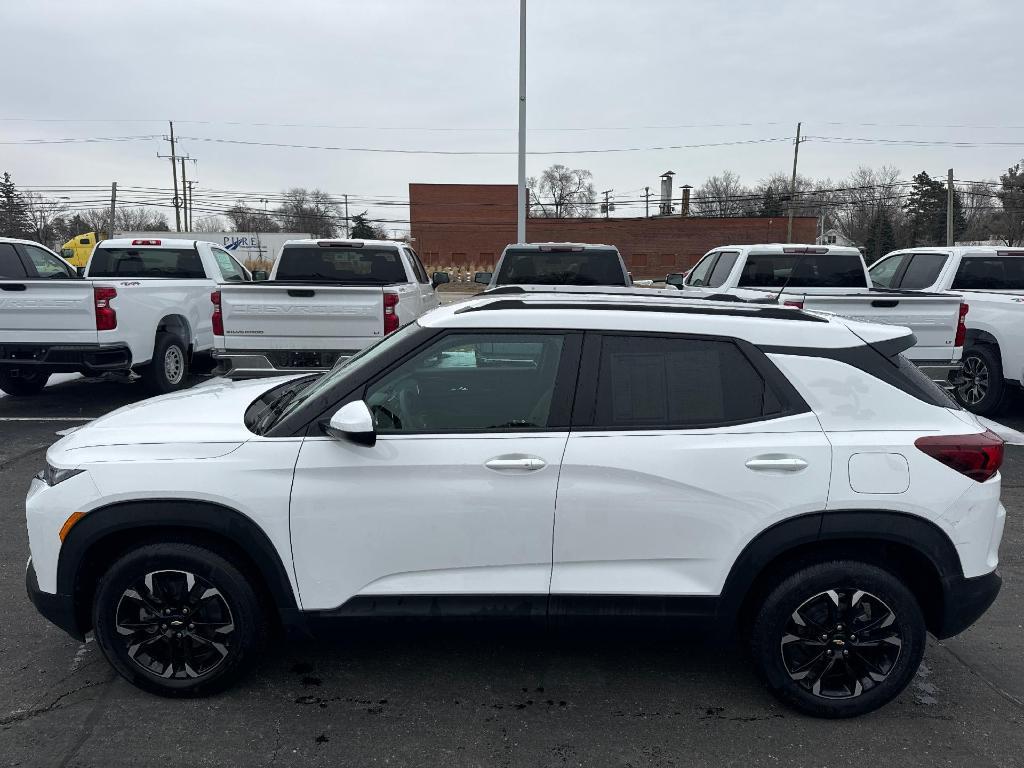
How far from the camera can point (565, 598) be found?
3203 millimetres

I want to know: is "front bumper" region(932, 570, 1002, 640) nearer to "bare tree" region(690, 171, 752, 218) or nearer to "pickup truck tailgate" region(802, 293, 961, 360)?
"pickup truck tailgate" region(802, 293, 961, 360)

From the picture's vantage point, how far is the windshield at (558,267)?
1029 centimetres

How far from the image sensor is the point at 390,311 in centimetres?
820

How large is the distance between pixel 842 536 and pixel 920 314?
241 inches

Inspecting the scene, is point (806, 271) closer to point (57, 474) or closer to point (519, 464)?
point (519, 464)

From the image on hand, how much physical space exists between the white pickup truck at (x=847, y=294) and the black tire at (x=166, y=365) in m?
6.47

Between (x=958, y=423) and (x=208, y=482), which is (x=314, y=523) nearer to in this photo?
(x=208, y=482)

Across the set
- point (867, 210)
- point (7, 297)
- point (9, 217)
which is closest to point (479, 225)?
point (867, 210)

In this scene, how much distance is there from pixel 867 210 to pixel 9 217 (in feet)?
264

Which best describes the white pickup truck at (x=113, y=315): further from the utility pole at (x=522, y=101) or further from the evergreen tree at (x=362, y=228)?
the evergreen tree at (x=362, y=228)

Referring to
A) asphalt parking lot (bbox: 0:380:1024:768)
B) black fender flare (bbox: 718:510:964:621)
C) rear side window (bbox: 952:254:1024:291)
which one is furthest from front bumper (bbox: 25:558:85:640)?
rear side window (bbox: 952:254:1024:291)

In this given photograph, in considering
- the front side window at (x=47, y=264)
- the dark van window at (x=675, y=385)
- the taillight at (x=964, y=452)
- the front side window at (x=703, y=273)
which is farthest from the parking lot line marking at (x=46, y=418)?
the taillight at (x=964, y=452)

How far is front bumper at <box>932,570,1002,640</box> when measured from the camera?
3213mm

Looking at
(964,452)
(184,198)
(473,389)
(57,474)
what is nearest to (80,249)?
(184,198)
